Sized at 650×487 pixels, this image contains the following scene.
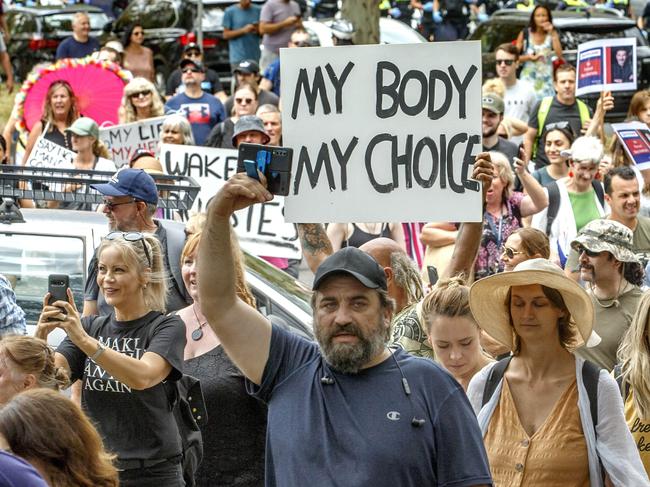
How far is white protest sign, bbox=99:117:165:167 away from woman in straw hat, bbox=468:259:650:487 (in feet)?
23.9

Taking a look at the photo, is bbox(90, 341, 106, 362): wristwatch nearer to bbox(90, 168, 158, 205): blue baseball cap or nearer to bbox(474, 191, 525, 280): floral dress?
bbox(90, 168, 158, 205): blue baseball cap

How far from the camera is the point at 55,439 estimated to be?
4031mm

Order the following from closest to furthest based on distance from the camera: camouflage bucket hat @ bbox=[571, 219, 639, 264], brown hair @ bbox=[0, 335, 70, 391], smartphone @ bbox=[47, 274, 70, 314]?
brown hair @ bbox=[0, 335, 70, 391] → smartphone @ bbox=[47, 274, 70, 314] → camouflage bucket hat @ bbox=[571, 219, 639, 264]

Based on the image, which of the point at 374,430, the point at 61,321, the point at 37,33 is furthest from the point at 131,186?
the point at 37,33

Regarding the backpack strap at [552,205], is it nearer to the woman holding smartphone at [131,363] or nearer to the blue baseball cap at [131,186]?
the blue baseball cap at [131,186]

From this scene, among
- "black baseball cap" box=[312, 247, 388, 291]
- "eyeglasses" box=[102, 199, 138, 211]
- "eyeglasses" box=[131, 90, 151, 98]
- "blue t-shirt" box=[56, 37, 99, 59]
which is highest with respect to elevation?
"blue t-shirt" box=[56, 37, 99, 59]

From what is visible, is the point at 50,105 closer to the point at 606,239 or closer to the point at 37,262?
the point at 37,262

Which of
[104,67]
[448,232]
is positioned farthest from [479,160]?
[104,67]

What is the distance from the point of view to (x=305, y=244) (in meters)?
8.77

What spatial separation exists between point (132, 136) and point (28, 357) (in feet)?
23.6

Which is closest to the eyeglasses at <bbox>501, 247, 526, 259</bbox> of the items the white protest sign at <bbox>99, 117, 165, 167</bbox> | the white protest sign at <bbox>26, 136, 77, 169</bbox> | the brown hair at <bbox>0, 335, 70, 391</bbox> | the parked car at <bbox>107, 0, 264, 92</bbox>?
the brown hair at <bbox>0, 335, 70, 391</bbox>

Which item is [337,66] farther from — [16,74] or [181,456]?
[16,74]

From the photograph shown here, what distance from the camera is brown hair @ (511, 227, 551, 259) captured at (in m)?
7.89

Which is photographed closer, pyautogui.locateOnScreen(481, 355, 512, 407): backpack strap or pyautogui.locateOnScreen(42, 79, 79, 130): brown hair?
pyautogui.locateOnScreen(481, 355, 512, 407): backpack strap
